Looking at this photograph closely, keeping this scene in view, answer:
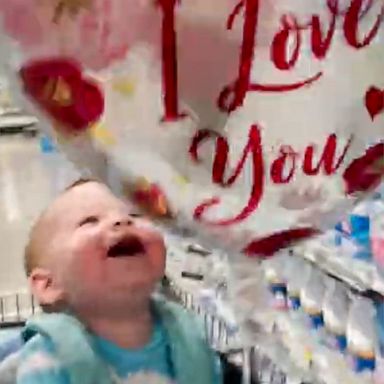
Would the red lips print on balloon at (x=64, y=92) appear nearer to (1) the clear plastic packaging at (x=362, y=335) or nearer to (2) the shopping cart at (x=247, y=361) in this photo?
(2) the shopping cart at (x=247, y=361)

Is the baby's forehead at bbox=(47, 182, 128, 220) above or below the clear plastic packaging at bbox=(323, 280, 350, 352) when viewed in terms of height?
above

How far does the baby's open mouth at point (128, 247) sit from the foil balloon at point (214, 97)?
0.29 meters

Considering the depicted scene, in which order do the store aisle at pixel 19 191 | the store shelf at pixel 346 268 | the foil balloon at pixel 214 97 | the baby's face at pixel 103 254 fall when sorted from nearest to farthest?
1. the foil balloon at pixel 214 97
2. the baby's face at pixel 103 254
3. the store shelf at pixel 346 268
4. the store aisle at pixel 19 191

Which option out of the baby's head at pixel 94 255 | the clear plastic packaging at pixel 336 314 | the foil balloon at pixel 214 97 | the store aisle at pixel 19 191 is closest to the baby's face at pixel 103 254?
the baby's head at pixel 94 255

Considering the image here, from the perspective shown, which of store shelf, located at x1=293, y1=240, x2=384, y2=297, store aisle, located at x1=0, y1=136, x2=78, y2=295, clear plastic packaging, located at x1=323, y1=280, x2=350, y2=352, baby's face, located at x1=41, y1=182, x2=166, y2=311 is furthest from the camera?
store aisle, located at x1=0, y1=136, x2=78, y2=295

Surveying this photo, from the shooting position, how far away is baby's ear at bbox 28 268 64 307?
4.31 ft

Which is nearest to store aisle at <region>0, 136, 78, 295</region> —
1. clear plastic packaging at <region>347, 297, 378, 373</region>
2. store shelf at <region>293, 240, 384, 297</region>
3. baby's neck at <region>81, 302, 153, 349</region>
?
store shelf at <region>293, 240, 384, 297</region>

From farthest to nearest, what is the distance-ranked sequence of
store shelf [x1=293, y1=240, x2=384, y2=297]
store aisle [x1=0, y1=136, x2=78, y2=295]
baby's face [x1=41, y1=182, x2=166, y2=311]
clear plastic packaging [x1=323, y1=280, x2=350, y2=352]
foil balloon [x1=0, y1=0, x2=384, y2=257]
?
1. store aisle [x1=0, y1=136, x2=78, y2=295]
2. clear plastic packaging [x1=323, y1=280, x2=350, y2=352]
3. store shelf [x1=293, y1=240, x2=384, y2=297]
4. baby's face [x1=41, y1=182, x2=166, y2=311]
5. foil balloon [x1=0, y1=0, x2=384, y2=257]

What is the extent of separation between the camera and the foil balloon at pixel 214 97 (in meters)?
0.83

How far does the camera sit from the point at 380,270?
1522 millimetres

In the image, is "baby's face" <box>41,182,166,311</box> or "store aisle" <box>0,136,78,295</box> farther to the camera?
"store aisle" <box>0,136,78,295</box>

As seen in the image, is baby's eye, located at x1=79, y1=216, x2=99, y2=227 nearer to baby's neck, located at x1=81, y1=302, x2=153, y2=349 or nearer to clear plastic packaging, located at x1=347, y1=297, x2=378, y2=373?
baby's neck, located at x1=81, y1=302, x2=153, y2=349

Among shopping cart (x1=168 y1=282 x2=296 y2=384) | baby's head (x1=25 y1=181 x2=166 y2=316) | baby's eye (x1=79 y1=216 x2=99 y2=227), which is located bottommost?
shopping cart (x1=168 y1=282 x2=296 y2=384)

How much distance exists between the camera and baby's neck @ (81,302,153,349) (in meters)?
1.27
